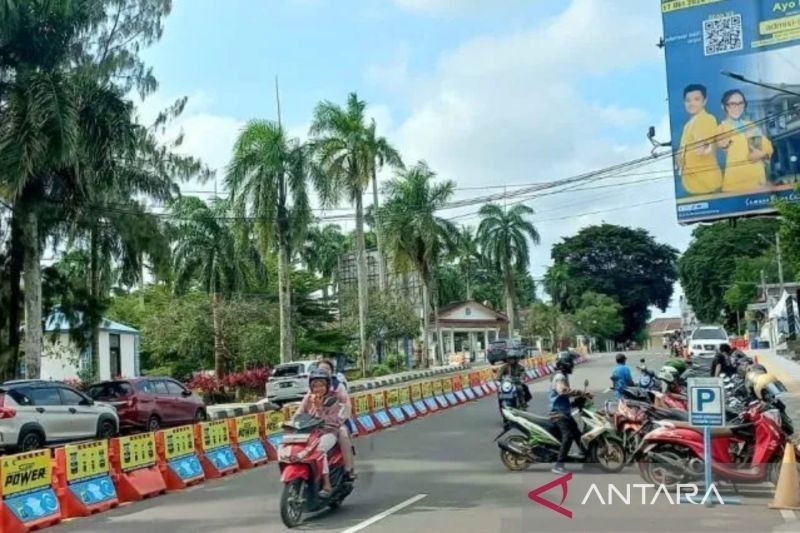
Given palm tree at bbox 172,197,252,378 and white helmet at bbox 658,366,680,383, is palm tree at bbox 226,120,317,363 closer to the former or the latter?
palm tree at bbox 172,197,252,378

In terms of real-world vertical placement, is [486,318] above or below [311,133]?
below

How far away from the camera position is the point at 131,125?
82.2 ft

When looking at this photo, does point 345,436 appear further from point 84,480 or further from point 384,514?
point 84,480

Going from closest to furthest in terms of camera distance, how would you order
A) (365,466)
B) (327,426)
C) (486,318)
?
(327,426)
(365,466)
(486,318)

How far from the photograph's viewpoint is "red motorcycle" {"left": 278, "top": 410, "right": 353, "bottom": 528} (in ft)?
29.8

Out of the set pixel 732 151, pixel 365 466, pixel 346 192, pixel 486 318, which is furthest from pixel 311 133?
pixel 486 318

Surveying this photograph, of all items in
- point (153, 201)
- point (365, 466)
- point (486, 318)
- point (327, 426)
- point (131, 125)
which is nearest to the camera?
point (327, 426)

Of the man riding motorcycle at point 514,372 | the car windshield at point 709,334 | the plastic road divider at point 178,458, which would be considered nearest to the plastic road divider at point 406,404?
the man riding motorcycle at point 514,372

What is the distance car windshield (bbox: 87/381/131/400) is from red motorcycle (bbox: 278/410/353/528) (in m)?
12.5

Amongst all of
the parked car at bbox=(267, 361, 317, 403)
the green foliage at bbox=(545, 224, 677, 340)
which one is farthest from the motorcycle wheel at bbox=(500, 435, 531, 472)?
the green foliage at bbox=(545, 224, 677, 340)

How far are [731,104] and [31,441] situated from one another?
22.2 metres

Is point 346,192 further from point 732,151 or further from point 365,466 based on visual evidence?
point 365,466

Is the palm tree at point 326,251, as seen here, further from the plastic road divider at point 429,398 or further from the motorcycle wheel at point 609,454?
the motorcycle wheel at point 609,454

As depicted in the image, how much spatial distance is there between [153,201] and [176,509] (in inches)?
704
